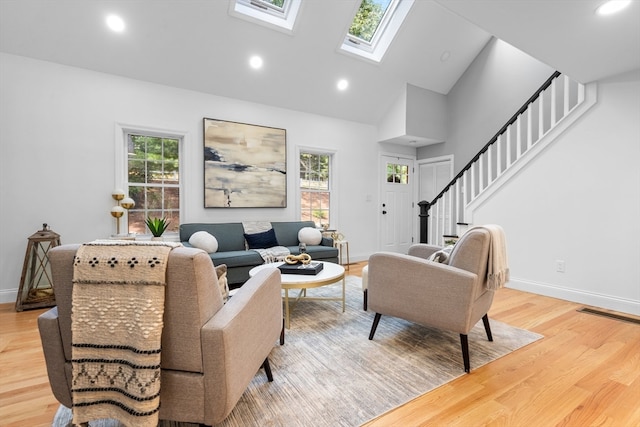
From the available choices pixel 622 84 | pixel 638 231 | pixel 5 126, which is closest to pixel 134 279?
pixel 5 126

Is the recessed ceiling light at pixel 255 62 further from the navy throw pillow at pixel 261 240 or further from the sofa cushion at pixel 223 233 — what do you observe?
the navy throw pillow at pixel 261 240

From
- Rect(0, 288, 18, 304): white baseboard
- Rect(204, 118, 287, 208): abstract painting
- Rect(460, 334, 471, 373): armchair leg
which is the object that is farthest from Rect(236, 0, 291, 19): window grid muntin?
Rect(460, 334, 471, 373): armchair leg

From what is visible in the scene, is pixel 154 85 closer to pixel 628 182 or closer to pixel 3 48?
pixel 3 48

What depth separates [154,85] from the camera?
12.5ft

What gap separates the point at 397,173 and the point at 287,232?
9.23 feet

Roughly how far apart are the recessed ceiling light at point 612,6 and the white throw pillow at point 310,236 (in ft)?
11.2

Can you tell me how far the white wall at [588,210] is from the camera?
298 cm

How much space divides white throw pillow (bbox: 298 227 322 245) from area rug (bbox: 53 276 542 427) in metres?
1.55

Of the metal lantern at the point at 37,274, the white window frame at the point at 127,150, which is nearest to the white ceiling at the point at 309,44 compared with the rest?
the white window frame at the point at 127,150

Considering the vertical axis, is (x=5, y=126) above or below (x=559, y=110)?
below


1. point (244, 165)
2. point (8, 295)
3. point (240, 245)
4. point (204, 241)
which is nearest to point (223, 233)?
point (240, 245)

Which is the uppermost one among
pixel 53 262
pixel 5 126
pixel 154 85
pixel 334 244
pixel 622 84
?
pixel 154 85

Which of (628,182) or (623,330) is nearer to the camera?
(623,330)

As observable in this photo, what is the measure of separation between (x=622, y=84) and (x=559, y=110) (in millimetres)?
1379
